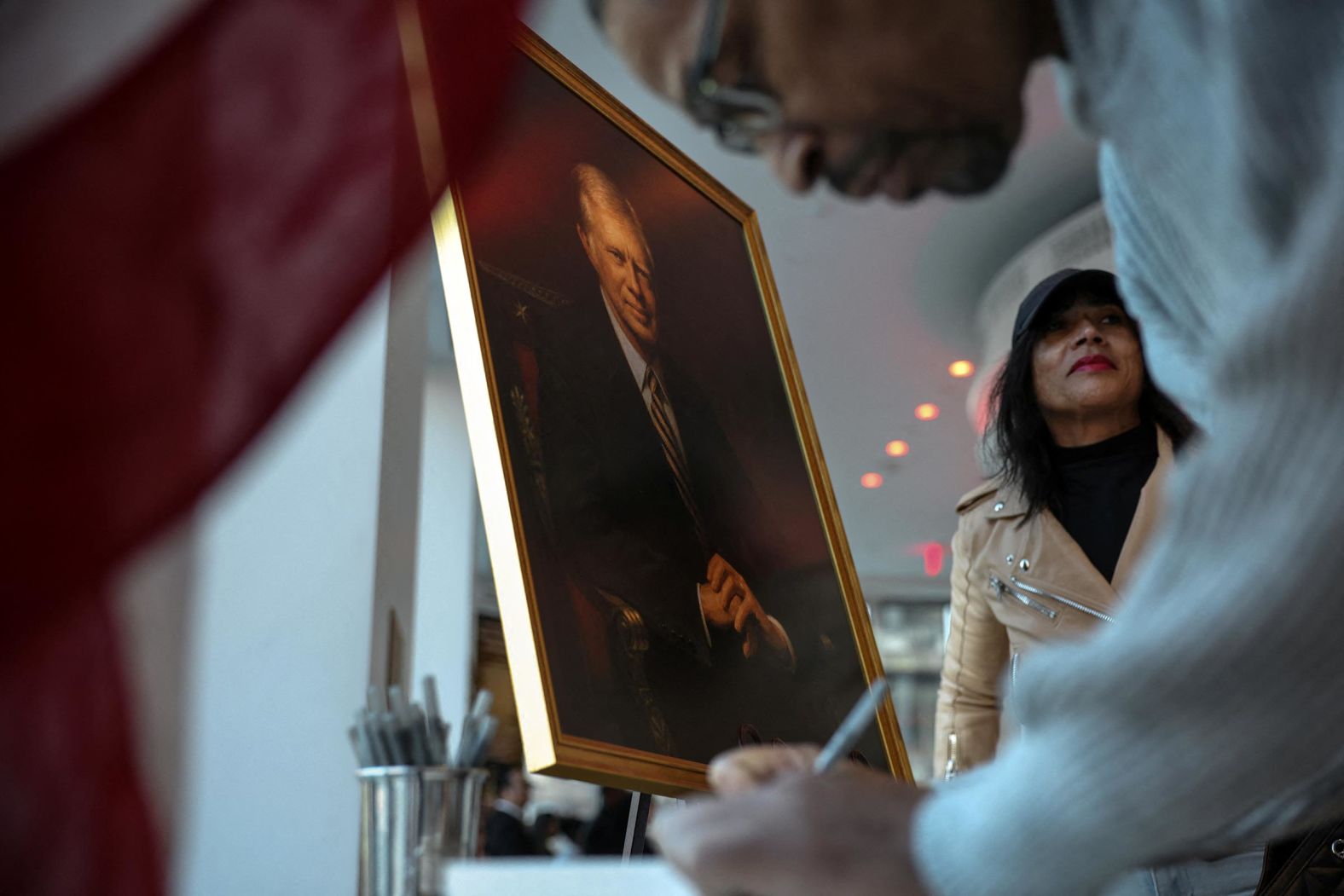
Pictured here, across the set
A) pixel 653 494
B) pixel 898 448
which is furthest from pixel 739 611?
pixel 898 448

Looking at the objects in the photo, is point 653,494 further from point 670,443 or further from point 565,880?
point 565,880

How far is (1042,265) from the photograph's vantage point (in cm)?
580

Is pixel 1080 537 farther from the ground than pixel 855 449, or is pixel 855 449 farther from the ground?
pixel 855 449

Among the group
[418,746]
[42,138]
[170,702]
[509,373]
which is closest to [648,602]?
[509,373]

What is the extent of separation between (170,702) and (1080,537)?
5.28ft

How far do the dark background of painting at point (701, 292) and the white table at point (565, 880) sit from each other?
0.52 meters

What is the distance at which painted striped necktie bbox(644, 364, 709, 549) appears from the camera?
1426mm

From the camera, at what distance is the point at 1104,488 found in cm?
199

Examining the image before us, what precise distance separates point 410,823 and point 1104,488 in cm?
144

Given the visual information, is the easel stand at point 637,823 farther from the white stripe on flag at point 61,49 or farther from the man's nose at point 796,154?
the white stripe on flag at point 61,49

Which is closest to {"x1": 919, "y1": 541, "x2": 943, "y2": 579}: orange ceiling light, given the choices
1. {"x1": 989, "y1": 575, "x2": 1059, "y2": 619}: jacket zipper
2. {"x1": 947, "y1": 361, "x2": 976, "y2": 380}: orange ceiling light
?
{"x1": 947, "y1": 361, "x2": 976, "y2": 380}: orange ceiling light

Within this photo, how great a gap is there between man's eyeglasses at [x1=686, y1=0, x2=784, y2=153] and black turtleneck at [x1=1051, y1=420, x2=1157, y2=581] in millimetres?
1338

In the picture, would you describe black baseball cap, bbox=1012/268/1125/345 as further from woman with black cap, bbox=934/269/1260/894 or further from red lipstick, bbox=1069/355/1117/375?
red lipstick, bbox=1069/355/1117/375

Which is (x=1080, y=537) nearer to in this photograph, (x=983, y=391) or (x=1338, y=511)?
(x=1338, y=511)
